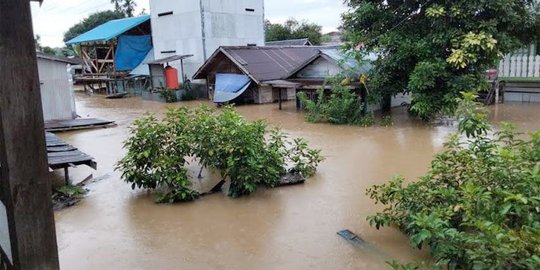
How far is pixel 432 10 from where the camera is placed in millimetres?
10383

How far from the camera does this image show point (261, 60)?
1802cm

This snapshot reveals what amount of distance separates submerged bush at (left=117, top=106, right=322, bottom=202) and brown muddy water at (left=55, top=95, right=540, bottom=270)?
0.28m

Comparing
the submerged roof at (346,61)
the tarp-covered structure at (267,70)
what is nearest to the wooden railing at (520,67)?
the submerged roof at (346,61)

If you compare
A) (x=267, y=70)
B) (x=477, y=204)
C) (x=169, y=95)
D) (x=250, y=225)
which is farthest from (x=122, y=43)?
(x=477, y=204)

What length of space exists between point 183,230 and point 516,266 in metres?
3.48

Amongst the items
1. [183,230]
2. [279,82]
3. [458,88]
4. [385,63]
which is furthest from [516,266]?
[279,82]

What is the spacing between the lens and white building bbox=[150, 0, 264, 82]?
2033cm

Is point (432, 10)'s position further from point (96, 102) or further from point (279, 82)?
point (96, 102)

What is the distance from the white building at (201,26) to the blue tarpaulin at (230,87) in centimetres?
333

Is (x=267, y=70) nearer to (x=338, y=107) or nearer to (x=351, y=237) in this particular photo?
(x=338, y=107)

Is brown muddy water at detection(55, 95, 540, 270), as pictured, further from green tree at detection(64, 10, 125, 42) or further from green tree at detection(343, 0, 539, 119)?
green tree at detection(64, 10, 125, 42)

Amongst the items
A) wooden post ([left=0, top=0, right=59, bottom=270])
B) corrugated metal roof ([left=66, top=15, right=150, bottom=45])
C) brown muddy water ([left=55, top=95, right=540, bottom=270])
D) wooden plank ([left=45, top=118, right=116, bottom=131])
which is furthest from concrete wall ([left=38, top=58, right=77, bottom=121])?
wooden post ([left=0, top=0, right=59, bottom=270])

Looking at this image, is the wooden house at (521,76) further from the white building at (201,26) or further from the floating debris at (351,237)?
the floating debris at (351,237)

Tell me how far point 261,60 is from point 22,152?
1618 cm
